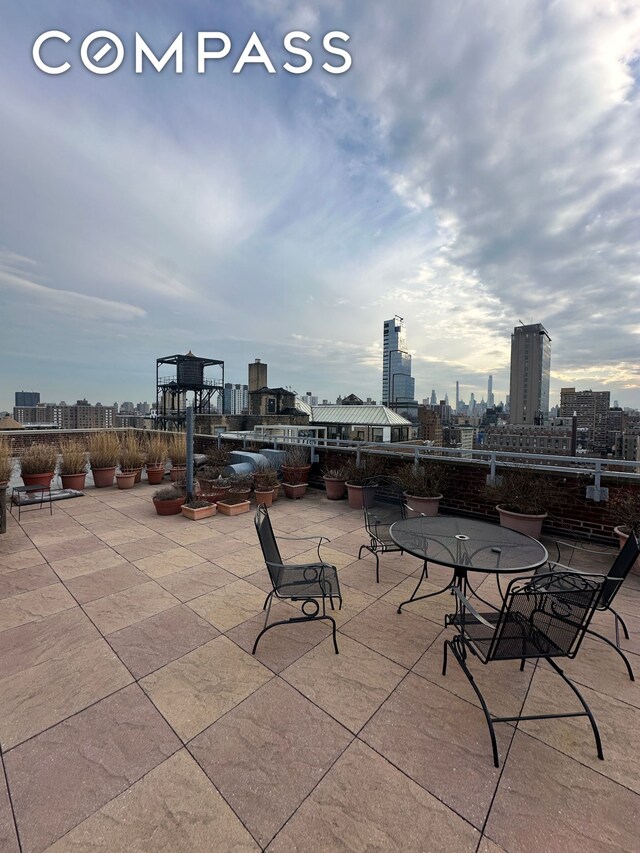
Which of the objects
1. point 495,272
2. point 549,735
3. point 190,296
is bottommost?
point 549,735

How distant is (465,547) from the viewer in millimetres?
2627

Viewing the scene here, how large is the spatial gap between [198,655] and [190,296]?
11.5 m

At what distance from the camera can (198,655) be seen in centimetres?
223

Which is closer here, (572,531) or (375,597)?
(375,597)

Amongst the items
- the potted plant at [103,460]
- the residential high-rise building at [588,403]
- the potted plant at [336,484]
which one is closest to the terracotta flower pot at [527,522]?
the potted plant at [336,484]

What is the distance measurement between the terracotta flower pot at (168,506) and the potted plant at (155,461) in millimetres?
2373

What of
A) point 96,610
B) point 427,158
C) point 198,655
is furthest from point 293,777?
point 427,158

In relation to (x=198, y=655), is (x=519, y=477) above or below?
above

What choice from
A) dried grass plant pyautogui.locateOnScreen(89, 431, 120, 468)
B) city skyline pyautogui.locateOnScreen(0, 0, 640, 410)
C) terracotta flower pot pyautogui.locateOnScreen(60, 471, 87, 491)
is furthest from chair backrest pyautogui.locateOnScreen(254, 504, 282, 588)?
city skyline pyautogui.locateOnScreen(0, 0, 640, 410)

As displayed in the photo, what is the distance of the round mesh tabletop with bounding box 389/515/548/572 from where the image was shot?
7.69ft

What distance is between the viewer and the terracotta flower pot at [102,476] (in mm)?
7035

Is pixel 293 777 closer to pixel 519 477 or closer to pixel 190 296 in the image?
pixel 519 477

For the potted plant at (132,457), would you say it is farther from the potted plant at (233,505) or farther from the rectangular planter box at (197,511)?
the potted plant at (233,505)

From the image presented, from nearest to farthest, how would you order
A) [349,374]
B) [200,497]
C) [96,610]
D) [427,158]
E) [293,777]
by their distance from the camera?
[293,777] < [96,610] < [200,497] < [427,158] < [349,374]
